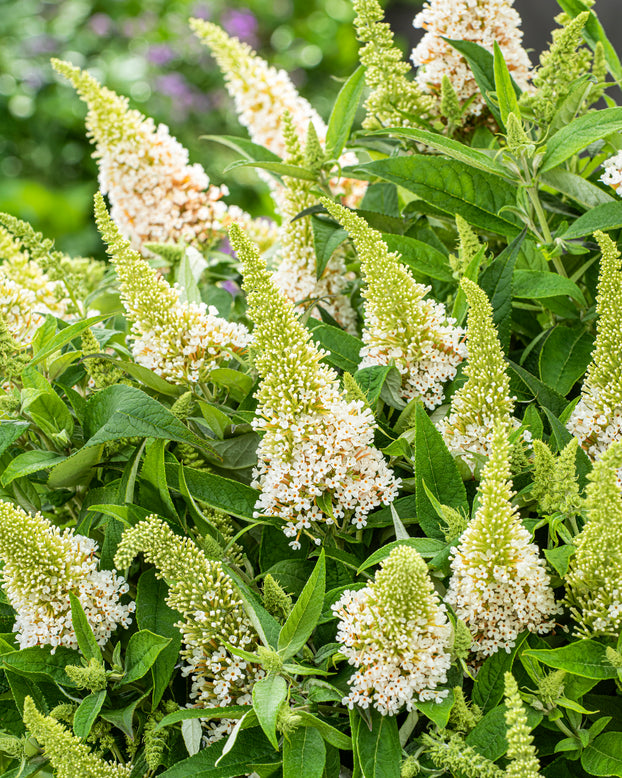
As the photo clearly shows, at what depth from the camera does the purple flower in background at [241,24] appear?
4184 millimetres

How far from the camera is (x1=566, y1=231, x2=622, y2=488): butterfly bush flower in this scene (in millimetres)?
580

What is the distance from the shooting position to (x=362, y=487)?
0.61 metres

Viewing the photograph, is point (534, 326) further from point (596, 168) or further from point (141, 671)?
point (141, 671)

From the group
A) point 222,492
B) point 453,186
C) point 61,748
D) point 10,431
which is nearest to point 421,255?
point 453,186

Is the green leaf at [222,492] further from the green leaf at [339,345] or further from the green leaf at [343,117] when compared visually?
the green leaf at [343,117]

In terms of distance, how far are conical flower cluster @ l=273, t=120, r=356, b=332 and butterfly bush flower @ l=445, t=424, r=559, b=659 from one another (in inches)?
15.0

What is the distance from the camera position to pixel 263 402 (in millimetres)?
637

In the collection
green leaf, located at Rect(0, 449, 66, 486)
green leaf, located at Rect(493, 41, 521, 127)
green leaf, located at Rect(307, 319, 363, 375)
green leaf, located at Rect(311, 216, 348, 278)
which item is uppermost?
green leaf, located at Rect(493, 41, 521, 127)

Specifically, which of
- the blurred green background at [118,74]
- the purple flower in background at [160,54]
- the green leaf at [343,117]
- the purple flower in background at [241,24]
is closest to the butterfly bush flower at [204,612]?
the green leaf at [343,117]

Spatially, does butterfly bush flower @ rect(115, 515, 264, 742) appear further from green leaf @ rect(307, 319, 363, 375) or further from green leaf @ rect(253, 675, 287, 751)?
green leaf @ rect(307, 319, 363, 375)

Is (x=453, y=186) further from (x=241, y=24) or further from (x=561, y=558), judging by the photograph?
(x=241, y=24)

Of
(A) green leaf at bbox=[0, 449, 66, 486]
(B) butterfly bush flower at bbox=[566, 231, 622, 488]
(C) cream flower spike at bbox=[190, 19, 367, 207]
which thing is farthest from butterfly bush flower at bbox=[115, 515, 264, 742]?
(C) cream flower spike at bbox=[190, 19, 367, 207]

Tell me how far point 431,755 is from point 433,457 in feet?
0.65

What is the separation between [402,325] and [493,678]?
10.6 inches
